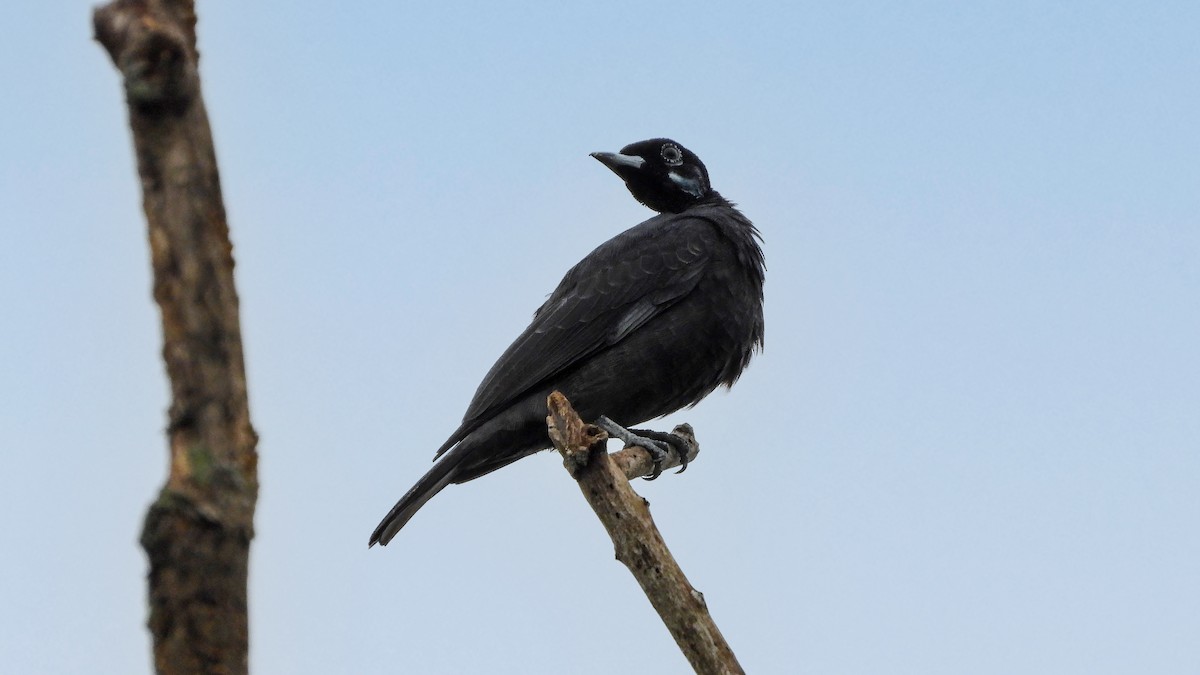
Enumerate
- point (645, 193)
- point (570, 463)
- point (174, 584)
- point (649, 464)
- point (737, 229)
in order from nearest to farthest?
point (174, 584), point (570, 463), point (649, 464), point (737, 229), point (645, 193)

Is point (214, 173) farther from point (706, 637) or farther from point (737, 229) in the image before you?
point (737, 229)

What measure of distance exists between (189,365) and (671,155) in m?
6.20

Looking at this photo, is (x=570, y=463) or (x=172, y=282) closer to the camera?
(x=172, y=282)

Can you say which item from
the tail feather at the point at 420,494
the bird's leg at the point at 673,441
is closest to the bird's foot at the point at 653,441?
the bird's leg at the point at 673,441

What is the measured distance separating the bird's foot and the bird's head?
201 centimetres

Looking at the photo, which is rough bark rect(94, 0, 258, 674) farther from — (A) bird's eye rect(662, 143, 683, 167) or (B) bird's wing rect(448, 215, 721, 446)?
(A) bird's eye rect(662, 143, 683, 167)

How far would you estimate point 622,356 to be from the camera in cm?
711

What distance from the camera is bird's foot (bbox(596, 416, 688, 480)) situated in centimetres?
690

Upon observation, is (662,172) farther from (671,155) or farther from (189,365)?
(189,365)

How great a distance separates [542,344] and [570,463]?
2.32m

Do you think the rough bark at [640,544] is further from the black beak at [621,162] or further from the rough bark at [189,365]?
the black beak at [621,162]

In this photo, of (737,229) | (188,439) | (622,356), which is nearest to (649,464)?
(622,356)

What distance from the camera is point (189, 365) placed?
2.80 m

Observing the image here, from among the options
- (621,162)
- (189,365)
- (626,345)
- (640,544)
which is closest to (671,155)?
(621,162)
